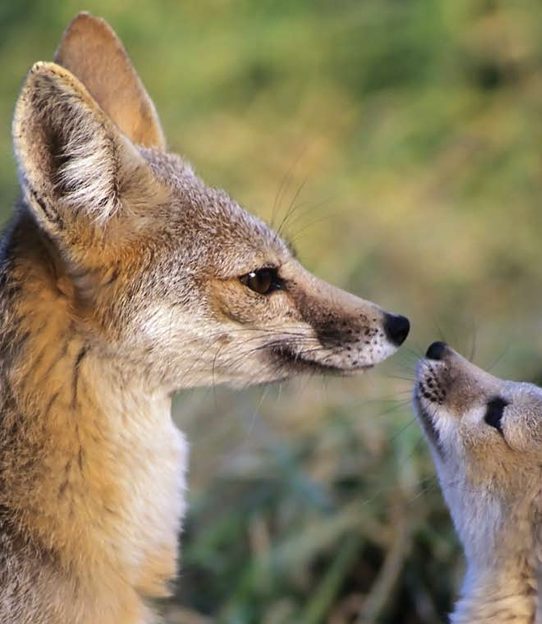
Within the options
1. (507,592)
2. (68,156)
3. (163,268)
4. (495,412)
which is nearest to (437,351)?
(495,412)

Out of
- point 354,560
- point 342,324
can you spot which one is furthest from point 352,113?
point 342,324

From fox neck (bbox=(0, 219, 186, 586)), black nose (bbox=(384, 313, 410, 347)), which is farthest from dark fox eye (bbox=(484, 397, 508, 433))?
fox neck (bbox=(0, 219, 186, 586))

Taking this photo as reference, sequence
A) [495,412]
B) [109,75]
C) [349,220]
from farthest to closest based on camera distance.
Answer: [349,220] → [109,75] → [495,412]

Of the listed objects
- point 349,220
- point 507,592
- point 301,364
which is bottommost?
point 507,592

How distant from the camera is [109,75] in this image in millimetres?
4488

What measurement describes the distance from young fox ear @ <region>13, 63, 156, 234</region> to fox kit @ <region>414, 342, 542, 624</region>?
1.12 meters

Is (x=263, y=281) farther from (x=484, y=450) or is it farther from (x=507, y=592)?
(x=507, y=592)

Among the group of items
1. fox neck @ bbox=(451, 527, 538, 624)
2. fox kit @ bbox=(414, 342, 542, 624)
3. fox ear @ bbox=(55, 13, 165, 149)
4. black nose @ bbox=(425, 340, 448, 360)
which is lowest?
fox neck @ bbox=(451, 527, 538, 624)

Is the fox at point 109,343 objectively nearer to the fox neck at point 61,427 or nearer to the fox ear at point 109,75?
the fox neck at point 61,427

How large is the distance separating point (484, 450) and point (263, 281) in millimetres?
814

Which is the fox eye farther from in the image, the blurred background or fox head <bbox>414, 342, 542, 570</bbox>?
the blurred background

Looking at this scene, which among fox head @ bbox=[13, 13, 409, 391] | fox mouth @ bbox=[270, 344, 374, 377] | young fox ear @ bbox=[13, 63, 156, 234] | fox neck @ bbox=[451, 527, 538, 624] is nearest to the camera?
young fox ear @ bbox=[13, 63, 156, 234]

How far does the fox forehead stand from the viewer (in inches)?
155

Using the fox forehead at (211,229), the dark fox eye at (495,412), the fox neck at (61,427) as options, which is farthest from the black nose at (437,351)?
the fox neck at (61,427)
